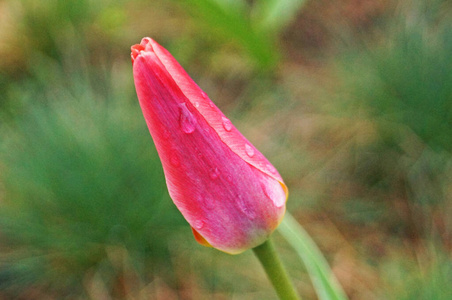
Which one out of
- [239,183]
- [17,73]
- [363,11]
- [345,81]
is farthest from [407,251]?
[17,73]

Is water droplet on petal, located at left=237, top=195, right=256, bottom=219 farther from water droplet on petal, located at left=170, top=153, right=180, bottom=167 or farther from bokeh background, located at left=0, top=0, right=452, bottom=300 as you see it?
bokeh background, located at left=0, top=0, right=452, bottom=300

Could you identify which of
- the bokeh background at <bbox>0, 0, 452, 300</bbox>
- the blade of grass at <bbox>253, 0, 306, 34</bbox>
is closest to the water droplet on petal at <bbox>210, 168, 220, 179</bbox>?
the bokeh background at <bbox>0, 0, 452, 300</bbox>

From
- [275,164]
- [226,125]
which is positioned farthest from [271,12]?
[226,125]

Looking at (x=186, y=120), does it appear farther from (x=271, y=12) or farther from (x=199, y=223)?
(x=271, y=12)

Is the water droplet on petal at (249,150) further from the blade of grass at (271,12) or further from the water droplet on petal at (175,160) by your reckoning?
the blade of grass at (271,12)

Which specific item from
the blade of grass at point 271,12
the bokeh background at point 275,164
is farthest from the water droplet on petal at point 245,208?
the blade of grass at point 271,12

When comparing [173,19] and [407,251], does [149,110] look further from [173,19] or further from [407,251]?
[173,19]
